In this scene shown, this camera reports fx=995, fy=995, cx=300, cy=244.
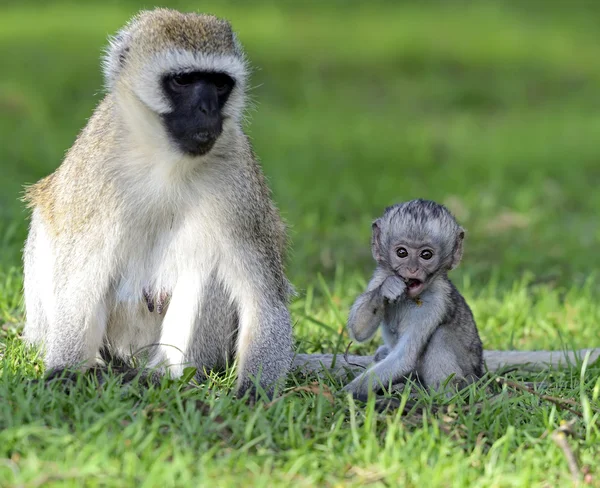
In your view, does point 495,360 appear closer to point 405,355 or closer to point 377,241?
point 405,355

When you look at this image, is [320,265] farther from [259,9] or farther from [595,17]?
[595,17]

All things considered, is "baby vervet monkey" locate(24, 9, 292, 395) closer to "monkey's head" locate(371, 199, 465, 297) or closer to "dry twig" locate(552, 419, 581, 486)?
"monkey's head" locate(371, 199, 465, 297)

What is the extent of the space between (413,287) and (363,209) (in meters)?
5.25

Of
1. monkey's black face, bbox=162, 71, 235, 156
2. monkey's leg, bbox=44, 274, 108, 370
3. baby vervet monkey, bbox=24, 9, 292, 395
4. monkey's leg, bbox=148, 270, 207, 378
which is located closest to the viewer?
monkey's black face, bbox=162, 71, 235, 156

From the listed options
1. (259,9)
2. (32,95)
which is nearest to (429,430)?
(32,95)

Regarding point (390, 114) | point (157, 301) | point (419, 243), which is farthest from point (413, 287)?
point (390, 114)

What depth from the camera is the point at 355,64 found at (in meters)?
16.8

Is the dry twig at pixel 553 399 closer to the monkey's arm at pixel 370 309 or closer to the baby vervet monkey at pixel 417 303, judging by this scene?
the baby vervet monkey at pixel 417 303

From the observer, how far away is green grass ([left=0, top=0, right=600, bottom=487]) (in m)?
3.52

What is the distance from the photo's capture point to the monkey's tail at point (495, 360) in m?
5.01

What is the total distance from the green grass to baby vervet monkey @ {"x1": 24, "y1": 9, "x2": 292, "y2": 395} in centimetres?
28

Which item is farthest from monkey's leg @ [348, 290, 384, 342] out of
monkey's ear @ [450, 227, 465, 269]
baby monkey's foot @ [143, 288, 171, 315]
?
baby monkey's foot @ [143, 288, 171, 315]

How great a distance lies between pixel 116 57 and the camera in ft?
15.0

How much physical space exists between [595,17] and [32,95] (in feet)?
41.8
